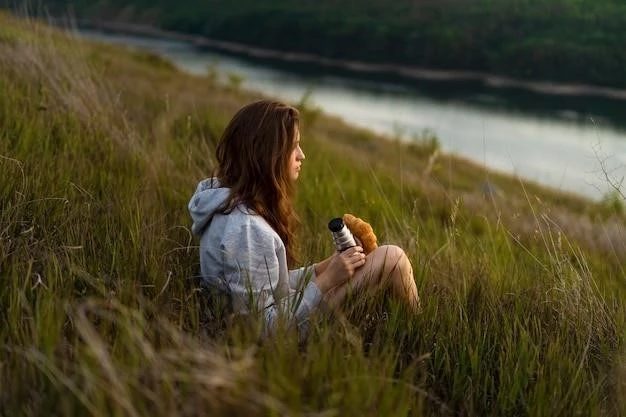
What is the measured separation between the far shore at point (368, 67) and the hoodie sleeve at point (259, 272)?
28.8 m

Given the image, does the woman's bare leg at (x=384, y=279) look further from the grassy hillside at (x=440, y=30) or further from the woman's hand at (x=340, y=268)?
the grassy hillside at (x=440, y=30)

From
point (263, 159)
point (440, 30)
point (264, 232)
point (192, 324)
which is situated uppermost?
point (263, 159)

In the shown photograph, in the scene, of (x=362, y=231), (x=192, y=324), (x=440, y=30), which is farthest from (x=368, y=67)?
(x=192, y=324)

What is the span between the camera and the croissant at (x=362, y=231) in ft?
8.66

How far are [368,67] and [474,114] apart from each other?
15.2m

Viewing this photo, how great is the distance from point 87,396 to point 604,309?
160 centimetres

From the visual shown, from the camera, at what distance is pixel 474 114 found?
25.4 m

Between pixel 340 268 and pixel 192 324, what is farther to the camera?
pixel 340 268

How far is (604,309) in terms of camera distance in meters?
2.37

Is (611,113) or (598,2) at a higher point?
(598,2)

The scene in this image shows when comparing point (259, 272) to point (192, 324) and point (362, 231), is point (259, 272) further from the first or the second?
point (362, 231)

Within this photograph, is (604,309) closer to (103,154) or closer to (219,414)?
(219,414)

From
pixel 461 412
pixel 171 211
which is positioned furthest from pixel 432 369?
pixel 171 211

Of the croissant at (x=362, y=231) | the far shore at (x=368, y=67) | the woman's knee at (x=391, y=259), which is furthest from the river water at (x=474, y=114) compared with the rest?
the woman's knee at (x=391, y=259)
